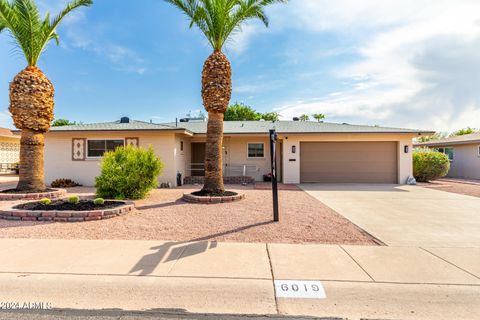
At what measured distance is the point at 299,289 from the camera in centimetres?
341

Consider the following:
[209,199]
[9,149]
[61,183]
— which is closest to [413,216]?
[209,199]

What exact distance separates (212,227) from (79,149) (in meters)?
11.7

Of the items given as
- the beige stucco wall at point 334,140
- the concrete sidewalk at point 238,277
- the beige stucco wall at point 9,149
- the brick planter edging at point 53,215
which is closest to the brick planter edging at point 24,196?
the brick planter edging at point 53,215

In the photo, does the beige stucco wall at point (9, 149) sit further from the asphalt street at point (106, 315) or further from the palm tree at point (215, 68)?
the asphalt street at point (106, 315)

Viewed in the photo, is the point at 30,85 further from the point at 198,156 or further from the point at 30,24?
the point at 198,156

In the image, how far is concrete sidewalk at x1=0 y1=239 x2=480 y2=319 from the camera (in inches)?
121

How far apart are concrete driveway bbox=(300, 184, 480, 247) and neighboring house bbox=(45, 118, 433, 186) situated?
4070 mm

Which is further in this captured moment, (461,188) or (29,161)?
(461,188)

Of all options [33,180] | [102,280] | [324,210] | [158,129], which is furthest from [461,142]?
[33,180]

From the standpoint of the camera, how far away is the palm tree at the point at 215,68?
9414mm

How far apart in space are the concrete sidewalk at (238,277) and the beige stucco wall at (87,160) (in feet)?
29.4

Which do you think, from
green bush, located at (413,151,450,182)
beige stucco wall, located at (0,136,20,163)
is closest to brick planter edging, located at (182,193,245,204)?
green bush, located at (413,151,450,182)

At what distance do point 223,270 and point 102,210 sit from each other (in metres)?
4.50

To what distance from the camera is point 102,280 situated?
3.61 metres
